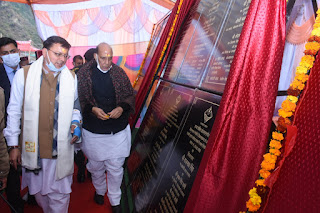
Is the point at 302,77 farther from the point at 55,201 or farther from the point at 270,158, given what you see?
the point at 55,201

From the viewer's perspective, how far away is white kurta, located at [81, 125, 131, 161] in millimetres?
2582

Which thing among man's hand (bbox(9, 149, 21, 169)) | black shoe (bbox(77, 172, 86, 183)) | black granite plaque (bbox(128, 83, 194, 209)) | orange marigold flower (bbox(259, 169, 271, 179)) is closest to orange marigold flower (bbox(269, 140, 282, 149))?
orange marigold flower (bbox(259, 169, 271, 179))

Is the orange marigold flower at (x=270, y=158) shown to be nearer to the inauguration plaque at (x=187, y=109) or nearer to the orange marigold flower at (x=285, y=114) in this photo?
the orange marigold flower at (x=285, y=114)

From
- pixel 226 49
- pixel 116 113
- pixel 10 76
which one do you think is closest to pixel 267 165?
pixel 226 49

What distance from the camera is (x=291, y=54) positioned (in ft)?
3.55

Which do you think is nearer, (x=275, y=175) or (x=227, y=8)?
(x=275, y=175)

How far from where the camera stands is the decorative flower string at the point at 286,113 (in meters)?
0.88

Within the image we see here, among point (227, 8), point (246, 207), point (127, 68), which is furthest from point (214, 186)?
point (127, 68)

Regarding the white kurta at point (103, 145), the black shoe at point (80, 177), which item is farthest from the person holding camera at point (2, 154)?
the black shoe at point (80, 177)

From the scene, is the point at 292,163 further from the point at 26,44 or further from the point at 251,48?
the point at 26,44

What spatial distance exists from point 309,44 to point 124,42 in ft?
22.9

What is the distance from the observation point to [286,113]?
92 centimetres

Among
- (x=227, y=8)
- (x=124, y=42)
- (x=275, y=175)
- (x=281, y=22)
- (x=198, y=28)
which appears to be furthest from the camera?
(x=124, y=42)

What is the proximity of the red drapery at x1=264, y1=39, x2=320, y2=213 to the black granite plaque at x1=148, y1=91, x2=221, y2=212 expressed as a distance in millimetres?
513
